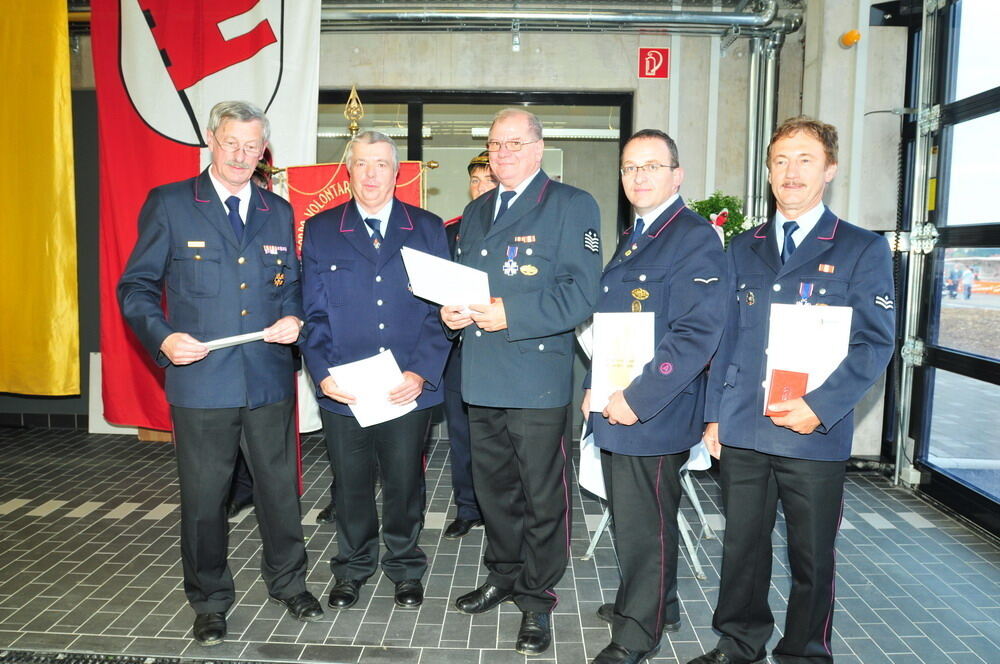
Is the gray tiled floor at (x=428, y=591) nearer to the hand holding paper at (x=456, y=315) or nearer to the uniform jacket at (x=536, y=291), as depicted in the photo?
the uniform jacket at (x=536, y=291)

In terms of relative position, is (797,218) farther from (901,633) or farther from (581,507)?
(581,507)

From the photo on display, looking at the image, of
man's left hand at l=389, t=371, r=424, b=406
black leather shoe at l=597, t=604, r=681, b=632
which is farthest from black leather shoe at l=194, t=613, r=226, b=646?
black leather shoe at l=597, t=604, r=681, b=632

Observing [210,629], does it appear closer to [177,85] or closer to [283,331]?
[283,331]

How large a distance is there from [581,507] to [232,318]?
2.40 m

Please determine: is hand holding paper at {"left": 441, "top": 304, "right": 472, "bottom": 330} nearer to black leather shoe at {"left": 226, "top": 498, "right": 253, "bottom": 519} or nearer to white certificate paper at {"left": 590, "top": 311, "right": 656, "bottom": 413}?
white certificate paper at {"left": 590, "top": 311, "right": 656, "bottom": 413}

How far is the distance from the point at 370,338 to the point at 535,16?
11.3 feet

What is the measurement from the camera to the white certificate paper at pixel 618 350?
6.97ft

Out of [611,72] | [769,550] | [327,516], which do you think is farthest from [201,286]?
[611,72]

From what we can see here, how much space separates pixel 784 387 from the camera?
204 centimetres

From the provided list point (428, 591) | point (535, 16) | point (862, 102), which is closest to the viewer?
point (428, 591)

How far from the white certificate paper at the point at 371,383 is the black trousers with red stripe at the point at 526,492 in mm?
314

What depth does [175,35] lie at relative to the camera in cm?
488

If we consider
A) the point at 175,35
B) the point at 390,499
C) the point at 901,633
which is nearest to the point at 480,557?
the point at 390,499

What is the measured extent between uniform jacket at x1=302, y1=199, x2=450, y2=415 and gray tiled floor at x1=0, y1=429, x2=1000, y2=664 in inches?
34.2
